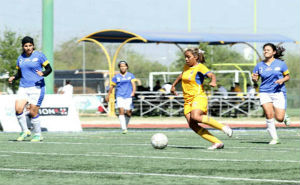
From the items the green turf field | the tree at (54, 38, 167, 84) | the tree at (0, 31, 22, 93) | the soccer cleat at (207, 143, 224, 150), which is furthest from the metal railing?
the tree at (54, 38, 167, 84)

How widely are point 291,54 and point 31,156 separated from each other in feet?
248

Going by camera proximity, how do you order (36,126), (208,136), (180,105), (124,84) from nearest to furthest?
(208,136), (36,126), (124,84), (180,105)

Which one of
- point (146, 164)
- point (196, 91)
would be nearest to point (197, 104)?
point (196, 91)

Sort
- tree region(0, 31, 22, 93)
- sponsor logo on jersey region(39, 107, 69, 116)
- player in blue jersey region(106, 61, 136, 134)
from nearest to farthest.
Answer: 1. player in blue jersey region(106, 61, 136, 134)
2. sponsor logo on jersey region(39, 107, 69, 116)
3. tree region(0, 31, 22, 93)

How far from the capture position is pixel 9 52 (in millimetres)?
43219

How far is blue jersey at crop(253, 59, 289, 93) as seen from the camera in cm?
1450

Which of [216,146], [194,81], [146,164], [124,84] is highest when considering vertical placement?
[194,81]

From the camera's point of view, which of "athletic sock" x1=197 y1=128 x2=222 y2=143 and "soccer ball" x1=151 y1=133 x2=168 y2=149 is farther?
"athletic sock" x1=197 y1=128 x2=222 y2=143

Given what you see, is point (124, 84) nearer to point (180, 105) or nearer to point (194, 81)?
point (194, 81)

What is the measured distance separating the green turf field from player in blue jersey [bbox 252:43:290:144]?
0.70 metres

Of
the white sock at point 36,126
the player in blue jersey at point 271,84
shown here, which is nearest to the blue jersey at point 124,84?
the white sock at point 36,126

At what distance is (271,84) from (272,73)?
22cm

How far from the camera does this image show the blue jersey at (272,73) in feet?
47.6

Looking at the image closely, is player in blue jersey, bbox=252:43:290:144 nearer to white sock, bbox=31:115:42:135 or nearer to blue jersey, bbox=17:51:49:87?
blue jersey, bbox=17:51:49:87
